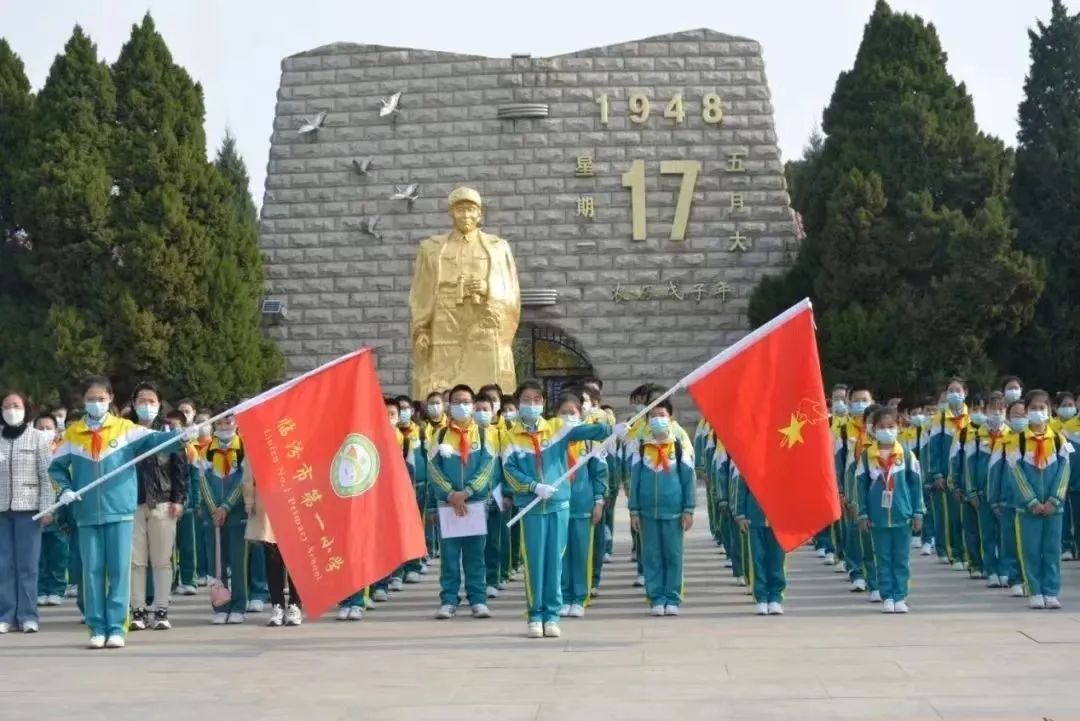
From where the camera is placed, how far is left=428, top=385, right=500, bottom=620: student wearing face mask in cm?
983

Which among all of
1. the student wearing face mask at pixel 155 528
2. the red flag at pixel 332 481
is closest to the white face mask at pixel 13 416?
the student wearing face mask at pixel 155 528

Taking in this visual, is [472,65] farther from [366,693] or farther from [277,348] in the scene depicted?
[366,693]

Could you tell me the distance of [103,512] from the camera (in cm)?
857

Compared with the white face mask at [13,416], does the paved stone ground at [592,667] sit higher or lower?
lower

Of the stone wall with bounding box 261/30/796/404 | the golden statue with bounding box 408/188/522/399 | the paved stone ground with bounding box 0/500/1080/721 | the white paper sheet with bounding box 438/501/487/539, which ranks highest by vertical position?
the stone wall with bounding box 261/30/796/404

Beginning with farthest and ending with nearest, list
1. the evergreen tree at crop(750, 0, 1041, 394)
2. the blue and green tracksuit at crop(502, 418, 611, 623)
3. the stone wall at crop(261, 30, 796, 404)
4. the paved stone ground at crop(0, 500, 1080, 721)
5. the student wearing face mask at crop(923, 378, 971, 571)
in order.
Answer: the stone wall at crop(261, 30, 796, 404) → the evergreen tree at crop(750, 0, 1041, 394) → the student wearing face mask at crop(923, 378, 971, 571) → the blue and green tracksuit at crop(502, 418, 611, 623) → the paved stone ground at crop(0, 500, 1080, 721)

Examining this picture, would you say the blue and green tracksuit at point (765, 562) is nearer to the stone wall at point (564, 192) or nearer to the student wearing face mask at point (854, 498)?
the student wearing face mask at point (854, 498)

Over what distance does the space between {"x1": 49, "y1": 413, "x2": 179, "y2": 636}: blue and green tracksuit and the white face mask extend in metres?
0.84

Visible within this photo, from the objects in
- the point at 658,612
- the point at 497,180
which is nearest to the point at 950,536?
the point at 658,612

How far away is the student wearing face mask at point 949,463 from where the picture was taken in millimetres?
12180

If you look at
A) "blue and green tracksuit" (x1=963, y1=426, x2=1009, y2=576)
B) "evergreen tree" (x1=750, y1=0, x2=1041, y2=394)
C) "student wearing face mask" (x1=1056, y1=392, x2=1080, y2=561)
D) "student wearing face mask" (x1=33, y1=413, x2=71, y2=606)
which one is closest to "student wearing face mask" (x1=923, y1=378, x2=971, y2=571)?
"blue and green tracksuit" (x1=963, y1=426, x2=1009, y2=576)

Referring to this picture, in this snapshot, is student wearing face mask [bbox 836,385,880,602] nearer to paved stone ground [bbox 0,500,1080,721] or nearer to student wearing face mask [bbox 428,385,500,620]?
paved stone ground [bbox 0,500,1080,721]

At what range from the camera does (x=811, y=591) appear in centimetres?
1110

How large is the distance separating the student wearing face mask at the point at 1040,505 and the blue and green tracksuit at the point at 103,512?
5122mm
